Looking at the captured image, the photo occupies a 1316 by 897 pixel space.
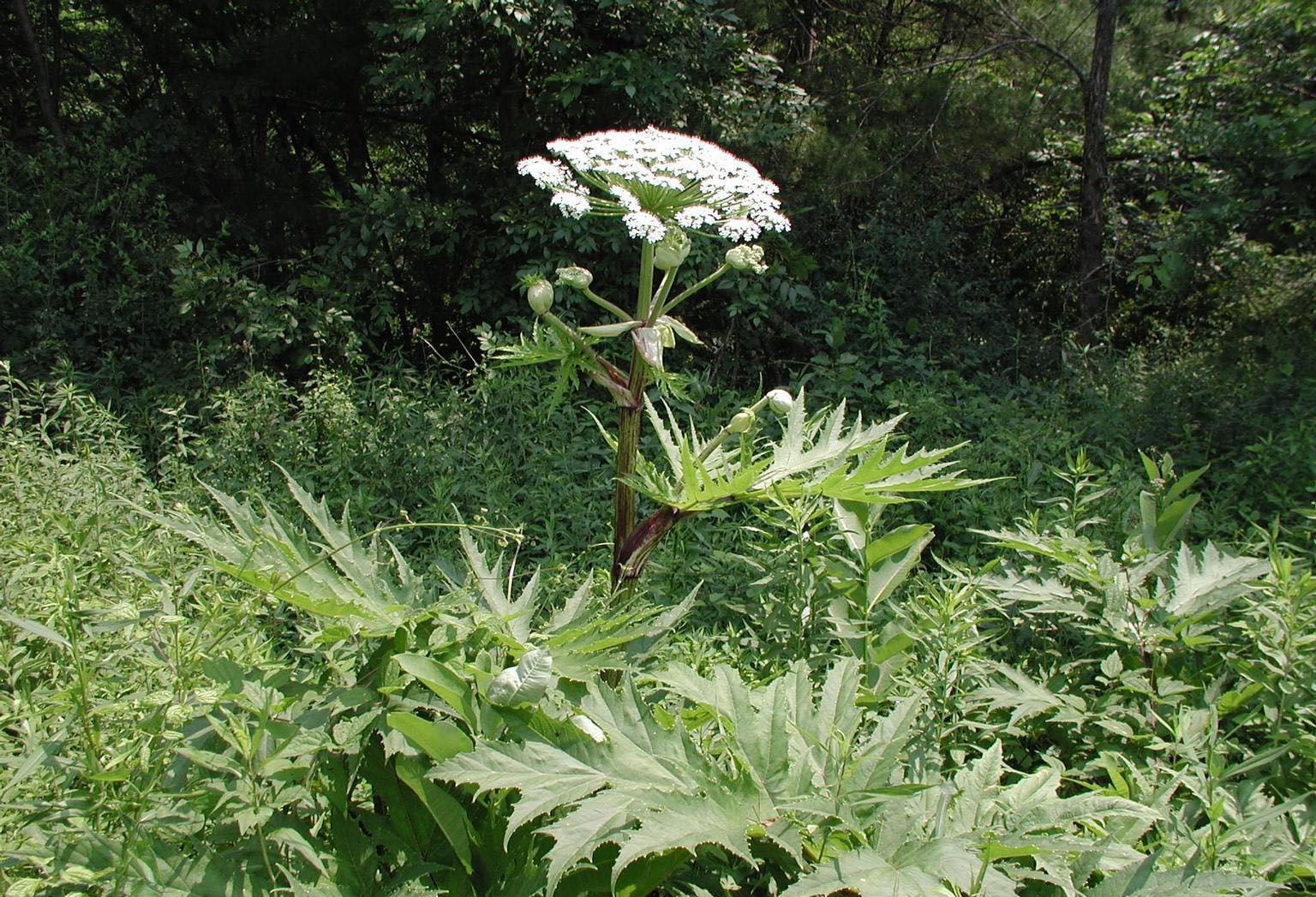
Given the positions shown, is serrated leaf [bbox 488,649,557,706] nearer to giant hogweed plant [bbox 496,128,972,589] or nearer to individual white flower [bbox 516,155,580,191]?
giant hogweed plant [bbox 496,128,972,589]

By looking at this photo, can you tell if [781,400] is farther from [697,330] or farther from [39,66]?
[39,66]

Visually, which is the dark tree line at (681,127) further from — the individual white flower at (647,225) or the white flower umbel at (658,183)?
the individual white flower at (647,225)

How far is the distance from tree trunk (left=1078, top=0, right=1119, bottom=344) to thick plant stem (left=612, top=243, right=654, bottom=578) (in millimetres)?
5175

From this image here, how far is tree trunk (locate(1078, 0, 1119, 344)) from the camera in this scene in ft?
18.3

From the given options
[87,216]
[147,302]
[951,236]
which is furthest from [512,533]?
[951,236]

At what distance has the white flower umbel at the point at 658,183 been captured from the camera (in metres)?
1.59

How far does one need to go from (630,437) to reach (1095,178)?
18.0 feet

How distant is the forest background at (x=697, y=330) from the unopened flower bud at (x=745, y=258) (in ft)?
1.86

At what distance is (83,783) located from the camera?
1.57m

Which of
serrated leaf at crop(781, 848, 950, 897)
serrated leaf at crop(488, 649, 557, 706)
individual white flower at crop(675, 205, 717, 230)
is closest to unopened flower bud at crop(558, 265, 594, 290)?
individual white flower at crop(675, 205, 717, 230)

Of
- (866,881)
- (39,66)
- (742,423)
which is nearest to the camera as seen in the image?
(866,881)

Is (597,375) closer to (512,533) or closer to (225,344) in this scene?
(512,533)

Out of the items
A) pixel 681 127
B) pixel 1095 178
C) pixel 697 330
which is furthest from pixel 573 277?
pixel 1095 178

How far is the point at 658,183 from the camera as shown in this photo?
5.23ft
